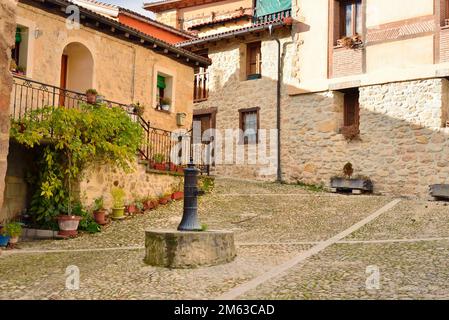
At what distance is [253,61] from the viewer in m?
18.5

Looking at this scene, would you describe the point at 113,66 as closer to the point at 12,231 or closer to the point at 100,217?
the point at 100,217

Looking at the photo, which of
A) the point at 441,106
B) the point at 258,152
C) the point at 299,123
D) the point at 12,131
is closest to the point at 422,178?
the point at 441,106

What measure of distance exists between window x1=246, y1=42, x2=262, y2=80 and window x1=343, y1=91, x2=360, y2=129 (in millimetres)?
3570

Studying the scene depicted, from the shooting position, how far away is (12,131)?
8812 mm

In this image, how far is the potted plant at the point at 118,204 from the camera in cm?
1058

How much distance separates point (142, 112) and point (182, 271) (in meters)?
7.22

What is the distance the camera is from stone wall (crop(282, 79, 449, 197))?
13742 mm

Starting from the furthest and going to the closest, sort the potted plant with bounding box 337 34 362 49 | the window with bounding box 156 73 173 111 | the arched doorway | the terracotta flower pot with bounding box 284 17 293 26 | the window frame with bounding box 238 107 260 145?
the window frame with bounding box 238 107 260 145
the terracotta flower pot with bounding box 284 17 293 26
the potted plant with bounding box 337 34 362 49
the window with bounding box 156 73 173 111
the arched doorway

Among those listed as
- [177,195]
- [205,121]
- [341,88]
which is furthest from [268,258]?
[205,121]

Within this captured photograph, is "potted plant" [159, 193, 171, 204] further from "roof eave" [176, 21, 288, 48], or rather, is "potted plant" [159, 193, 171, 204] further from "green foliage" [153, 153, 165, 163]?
"roof eave" [176, 21, 288, 48]

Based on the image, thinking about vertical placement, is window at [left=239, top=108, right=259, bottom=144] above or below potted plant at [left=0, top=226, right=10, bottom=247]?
above

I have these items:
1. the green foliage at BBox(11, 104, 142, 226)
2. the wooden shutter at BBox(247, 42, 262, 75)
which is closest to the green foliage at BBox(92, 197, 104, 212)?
the green foliage at BBox(11, 104, 142, 226)

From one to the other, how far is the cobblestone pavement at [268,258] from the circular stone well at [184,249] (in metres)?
0.16
